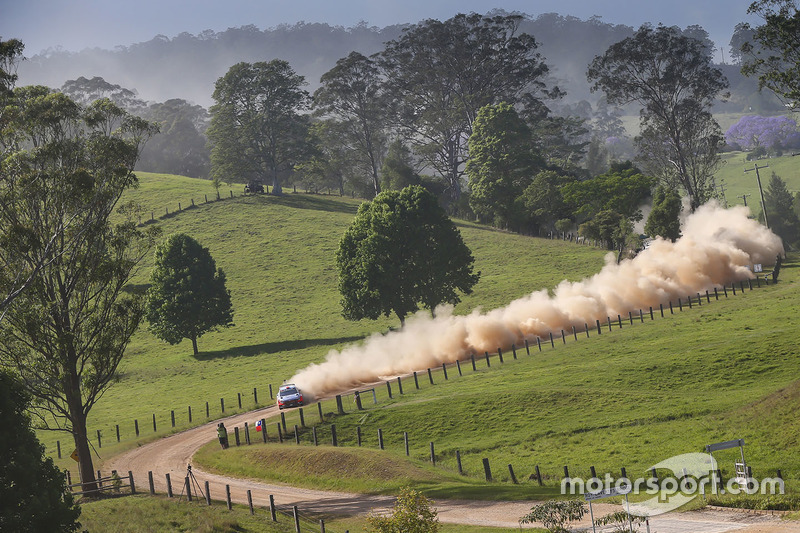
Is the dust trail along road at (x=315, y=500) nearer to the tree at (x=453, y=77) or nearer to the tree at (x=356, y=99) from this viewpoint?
the tree at (x=453, y=77)

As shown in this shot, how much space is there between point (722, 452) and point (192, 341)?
68.6 m

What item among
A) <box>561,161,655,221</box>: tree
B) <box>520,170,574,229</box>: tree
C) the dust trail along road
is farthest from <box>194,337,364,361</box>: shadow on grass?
<box>520,170,574,229</box>: tree

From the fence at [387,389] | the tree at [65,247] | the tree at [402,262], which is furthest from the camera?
the tree at [402,262]

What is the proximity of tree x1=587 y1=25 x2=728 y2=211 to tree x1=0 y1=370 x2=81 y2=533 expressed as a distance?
105 meters

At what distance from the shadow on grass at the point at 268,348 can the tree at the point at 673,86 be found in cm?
5889

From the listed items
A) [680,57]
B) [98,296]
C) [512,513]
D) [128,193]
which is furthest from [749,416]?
[128,193]

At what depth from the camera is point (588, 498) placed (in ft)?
77.5

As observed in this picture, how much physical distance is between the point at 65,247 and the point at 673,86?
95.1 meters

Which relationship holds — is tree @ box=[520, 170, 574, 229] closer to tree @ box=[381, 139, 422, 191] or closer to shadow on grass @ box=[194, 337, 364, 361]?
tree @ box=[381, 139, 422, 191]

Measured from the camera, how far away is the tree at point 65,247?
4422 cm

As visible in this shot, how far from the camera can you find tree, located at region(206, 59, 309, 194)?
6088 inches

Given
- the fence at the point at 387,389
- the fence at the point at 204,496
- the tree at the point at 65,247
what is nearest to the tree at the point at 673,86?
the fence at the point at 387,389

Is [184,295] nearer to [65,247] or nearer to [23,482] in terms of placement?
[65,247]

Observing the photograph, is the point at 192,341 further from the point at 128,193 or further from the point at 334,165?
the point at 334,165
